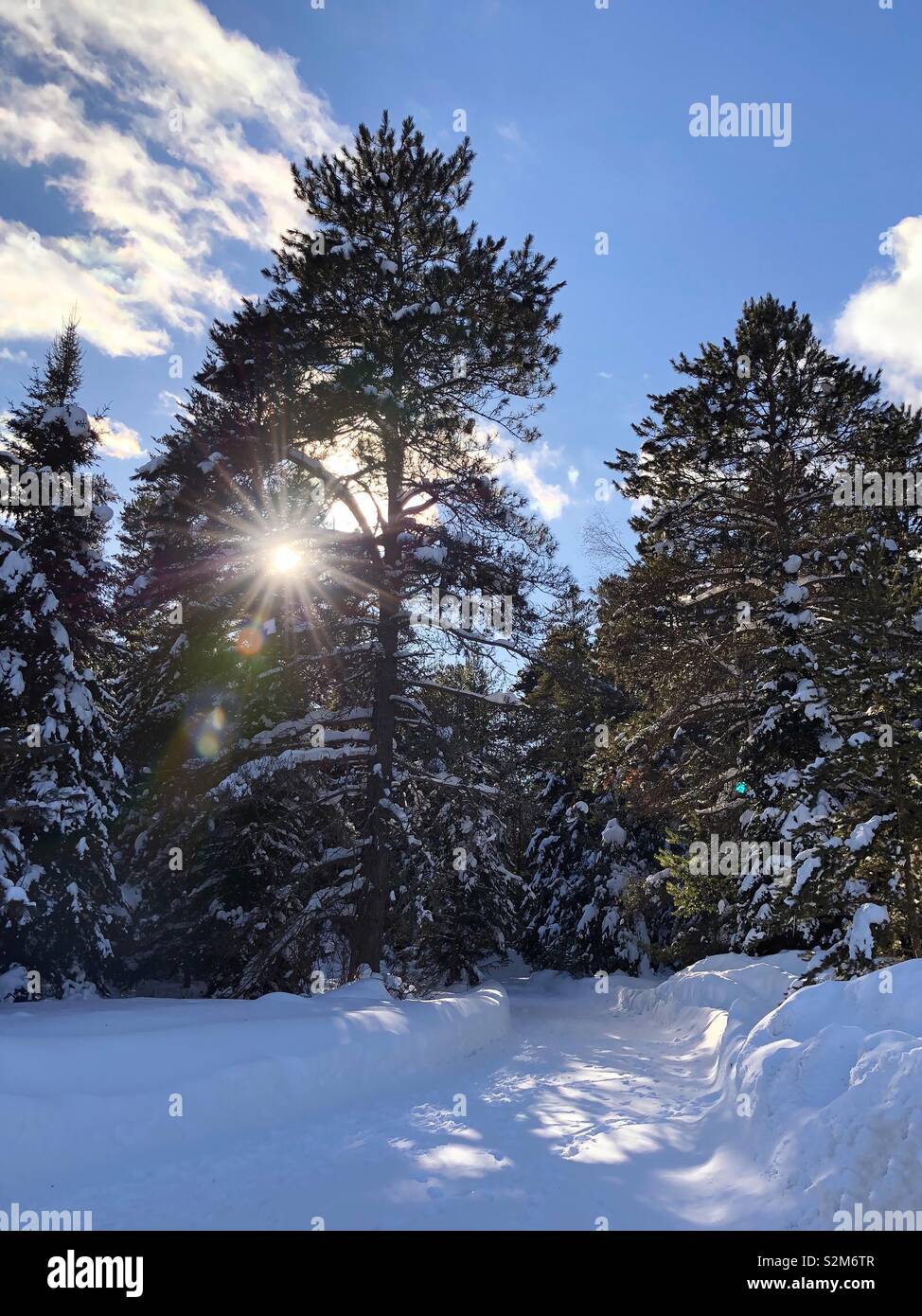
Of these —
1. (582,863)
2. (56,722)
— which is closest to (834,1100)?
(56,722)

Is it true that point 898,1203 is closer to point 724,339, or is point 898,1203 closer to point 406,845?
point 406,845

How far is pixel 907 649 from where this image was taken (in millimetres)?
12766


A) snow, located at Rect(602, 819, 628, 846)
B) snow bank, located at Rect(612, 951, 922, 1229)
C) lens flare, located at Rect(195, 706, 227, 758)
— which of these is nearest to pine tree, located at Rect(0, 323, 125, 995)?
lens flare, located at Rect(195, 706, 227, 758)

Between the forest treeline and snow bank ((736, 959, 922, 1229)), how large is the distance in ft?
13.9

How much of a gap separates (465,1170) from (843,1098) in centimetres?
249

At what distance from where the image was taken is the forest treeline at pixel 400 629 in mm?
12430

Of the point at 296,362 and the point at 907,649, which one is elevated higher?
the point at 296,362

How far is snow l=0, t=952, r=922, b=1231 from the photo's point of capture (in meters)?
4.33

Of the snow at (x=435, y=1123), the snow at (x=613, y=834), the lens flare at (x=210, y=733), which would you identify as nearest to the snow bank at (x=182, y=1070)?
the snow at (x=435, y=1123)

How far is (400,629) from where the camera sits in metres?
14.7

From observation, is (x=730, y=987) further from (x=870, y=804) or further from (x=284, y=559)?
(x=284, y=559)

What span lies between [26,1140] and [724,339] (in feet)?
56.3
